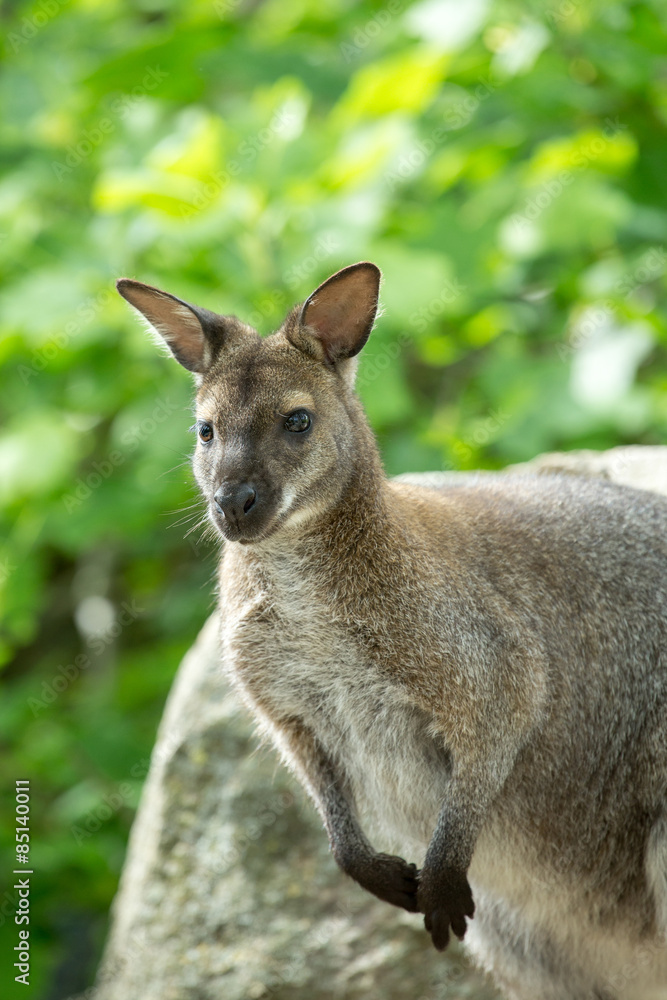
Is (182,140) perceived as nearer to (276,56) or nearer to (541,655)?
(276,56)

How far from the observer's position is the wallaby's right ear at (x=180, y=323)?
3344 mm

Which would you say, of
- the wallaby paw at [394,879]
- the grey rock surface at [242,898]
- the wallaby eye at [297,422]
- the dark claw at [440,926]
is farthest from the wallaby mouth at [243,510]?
the grey rock surface at [242,898]

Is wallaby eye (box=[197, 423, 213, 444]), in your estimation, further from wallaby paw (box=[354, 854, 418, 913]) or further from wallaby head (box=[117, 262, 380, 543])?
wallaby paw (box=[354, 854, 418, 913])

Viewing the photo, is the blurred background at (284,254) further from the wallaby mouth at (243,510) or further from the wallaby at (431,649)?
the wallaby mouth at (243,510)

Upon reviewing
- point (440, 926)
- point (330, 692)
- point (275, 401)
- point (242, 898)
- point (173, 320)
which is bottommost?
point (242, 898)

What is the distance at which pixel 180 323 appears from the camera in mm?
3486

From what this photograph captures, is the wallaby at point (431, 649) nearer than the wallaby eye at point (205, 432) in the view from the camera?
Yes

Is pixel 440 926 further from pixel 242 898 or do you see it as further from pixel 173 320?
pixel 173 320

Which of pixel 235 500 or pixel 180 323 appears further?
pixel 180 323

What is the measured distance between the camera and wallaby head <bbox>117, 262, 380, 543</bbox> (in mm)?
3068

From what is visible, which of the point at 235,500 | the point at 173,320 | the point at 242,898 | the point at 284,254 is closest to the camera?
the point at 235,500

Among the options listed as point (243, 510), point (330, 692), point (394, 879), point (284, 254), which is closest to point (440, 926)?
point (394, 879)

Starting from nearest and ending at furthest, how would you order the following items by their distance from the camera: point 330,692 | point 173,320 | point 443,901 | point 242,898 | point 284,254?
1. point 443,901
2. point 330,692
3. point 173,320
4. point 242,898
5. point 284,254

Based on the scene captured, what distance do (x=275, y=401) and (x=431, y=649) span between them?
856 millimetres
